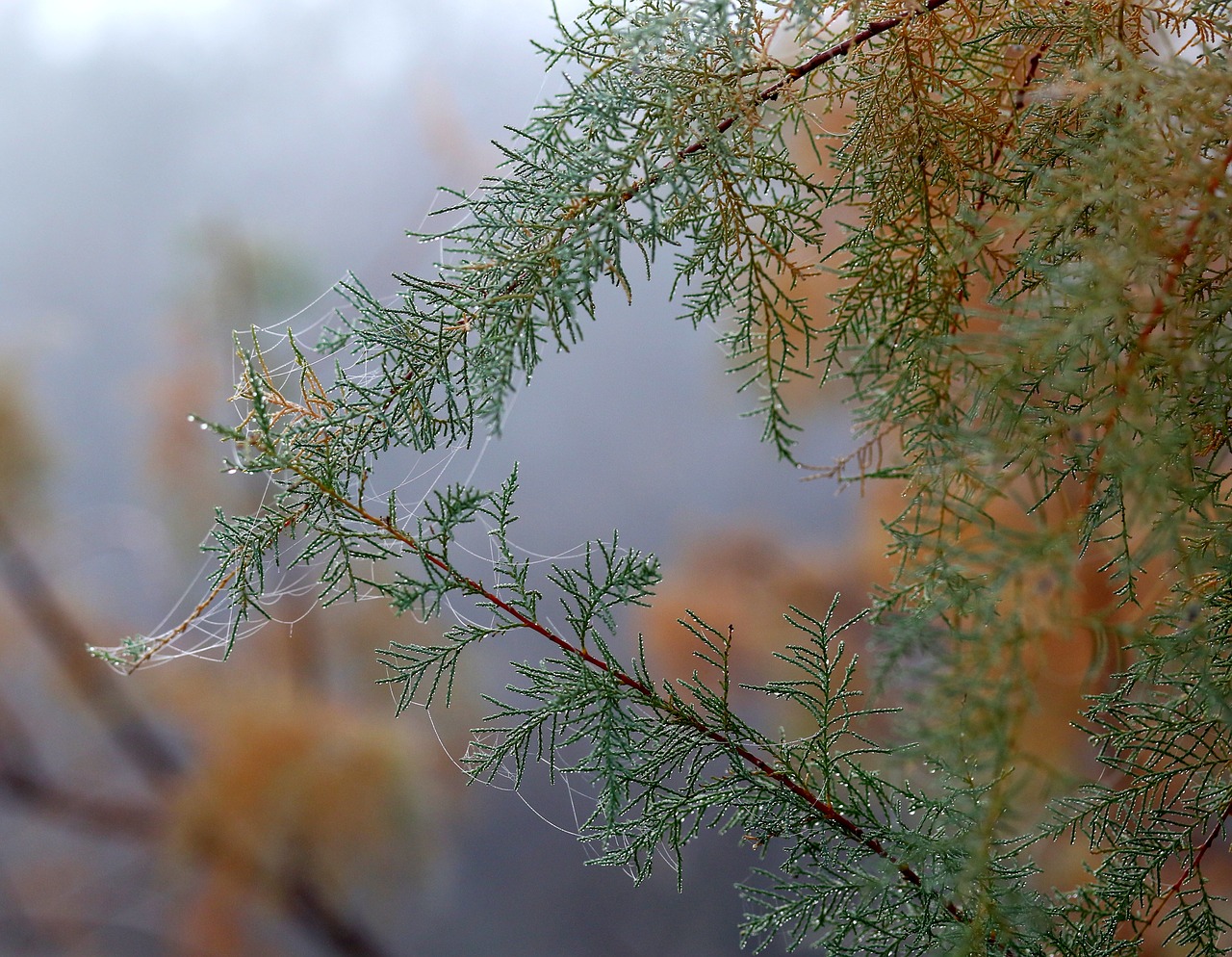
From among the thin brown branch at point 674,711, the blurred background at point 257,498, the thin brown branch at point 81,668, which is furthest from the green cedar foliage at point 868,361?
the thin brown branch at point 81,668

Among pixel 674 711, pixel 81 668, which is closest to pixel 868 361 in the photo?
pixel 674 711

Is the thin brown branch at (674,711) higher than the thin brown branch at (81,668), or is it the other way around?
the thin brown branch at (81,668)

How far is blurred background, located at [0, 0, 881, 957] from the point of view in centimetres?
159

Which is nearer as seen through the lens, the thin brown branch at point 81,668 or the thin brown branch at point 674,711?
A: the thin brown branch at point 674,711

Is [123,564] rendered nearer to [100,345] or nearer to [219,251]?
[100,345]

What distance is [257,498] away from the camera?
1.71 metres

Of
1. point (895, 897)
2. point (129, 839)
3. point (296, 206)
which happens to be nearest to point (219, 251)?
point (296, 206)

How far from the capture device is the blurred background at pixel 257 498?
159 cm

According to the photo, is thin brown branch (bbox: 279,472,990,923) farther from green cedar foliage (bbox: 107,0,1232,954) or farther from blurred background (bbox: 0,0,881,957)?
blurred background (bbox: 0,0,881,957)

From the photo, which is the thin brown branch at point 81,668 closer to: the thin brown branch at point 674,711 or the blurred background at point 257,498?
the blurred background at point 257,498

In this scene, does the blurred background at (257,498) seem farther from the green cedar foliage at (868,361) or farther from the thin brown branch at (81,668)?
the green cedar foliage at (868,361)

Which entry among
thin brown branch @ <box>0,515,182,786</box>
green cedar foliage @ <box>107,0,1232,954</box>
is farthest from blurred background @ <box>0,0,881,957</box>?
green cedar foliage @ <box>107,0,1232,954</box>

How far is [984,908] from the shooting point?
0.28m

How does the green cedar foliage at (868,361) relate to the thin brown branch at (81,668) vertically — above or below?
below
